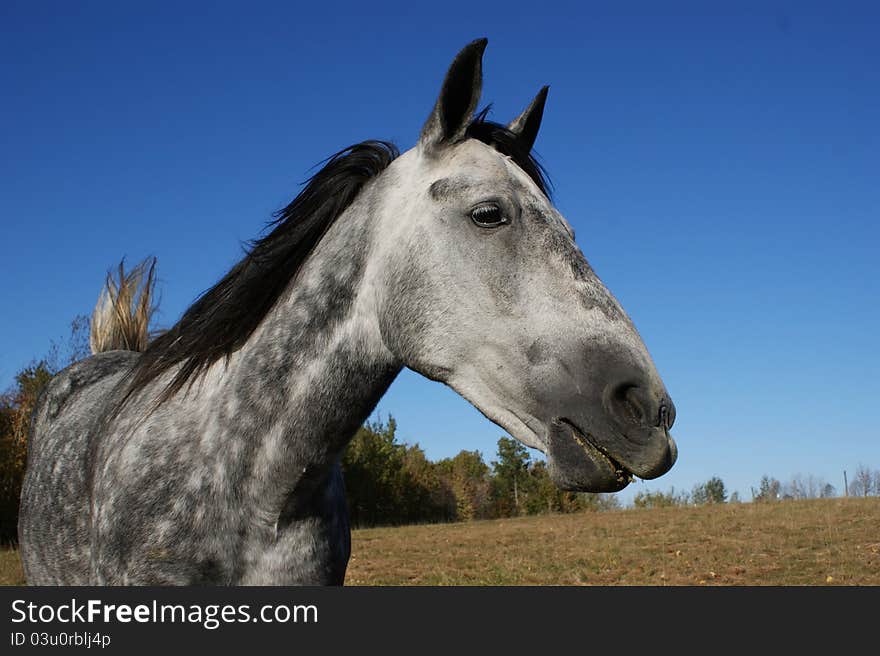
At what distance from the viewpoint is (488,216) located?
9.20 feet

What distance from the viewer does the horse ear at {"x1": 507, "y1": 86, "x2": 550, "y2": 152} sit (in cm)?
359

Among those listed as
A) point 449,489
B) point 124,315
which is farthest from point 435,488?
point 124,315

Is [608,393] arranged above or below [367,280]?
below

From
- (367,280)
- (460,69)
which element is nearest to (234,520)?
(367,280)

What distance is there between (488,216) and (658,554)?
14.6m

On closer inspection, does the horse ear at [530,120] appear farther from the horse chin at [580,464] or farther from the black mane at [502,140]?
the horse chin at [580,464]

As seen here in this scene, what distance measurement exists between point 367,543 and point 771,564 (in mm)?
13257

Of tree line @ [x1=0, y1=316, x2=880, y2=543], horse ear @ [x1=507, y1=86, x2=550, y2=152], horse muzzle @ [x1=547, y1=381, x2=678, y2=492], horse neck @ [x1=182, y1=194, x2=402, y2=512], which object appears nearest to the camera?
horse muzzle @ [x1=547, y1=381, x2=678, y2=492]

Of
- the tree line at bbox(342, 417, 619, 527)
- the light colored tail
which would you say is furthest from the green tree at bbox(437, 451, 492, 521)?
the light colored tail

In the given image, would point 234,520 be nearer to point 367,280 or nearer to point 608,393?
point 367,280

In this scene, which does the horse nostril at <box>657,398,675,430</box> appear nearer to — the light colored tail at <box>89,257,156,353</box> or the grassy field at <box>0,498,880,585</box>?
the light colored tail at <box>89,257,156,353</box>

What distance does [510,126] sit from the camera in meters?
3.63

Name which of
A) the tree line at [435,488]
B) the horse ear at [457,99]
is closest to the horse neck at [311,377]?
the horse ear at [457,99]

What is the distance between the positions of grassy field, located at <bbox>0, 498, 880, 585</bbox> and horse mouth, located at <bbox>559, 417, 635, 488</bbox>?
10.3 metres
